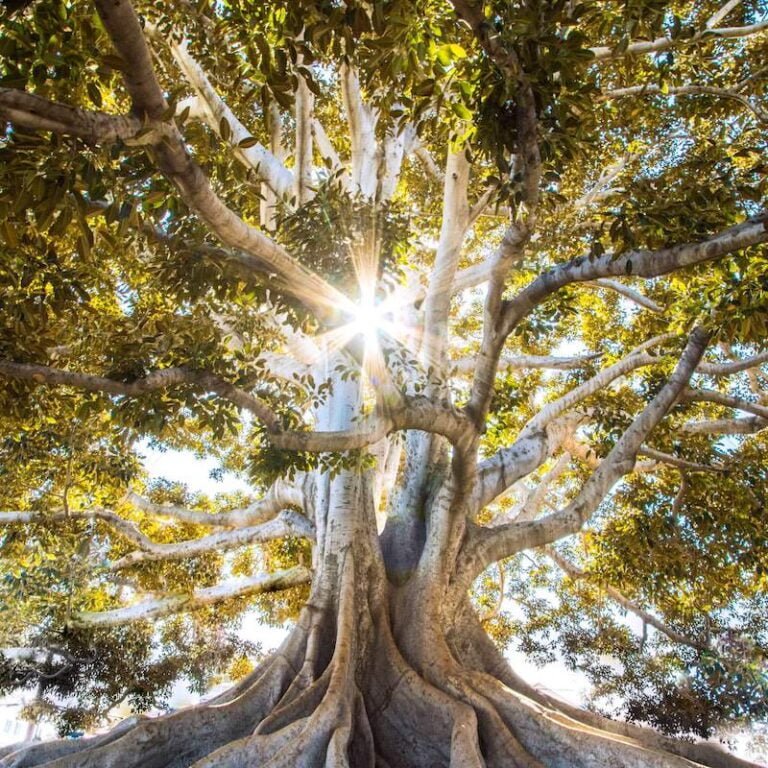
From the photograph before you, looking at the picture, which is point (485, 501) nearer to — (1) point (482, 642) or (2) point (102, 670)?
(1) point (482, 642)

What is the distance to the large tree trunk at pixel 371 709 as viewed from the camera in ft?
11.5

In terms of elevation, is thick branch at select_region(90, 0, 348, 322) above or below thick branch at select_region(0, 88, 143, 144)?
above

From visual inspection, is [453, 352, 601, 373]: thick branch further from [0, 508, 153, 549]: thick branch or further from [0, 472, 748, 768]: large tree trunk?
[0, 508, 153, 549]: thick branch

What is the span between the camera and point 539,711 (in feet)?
12.9

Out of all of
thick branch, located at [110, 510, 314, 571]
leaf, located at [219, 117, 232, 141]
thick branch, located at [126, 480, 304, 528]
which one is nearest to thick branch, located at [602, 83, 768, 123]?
leaf, located at [219, 117, 232, 141]

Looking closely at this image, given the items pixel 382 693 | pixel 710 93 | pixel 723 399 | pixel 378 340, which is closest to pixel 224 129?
pixel 378 340

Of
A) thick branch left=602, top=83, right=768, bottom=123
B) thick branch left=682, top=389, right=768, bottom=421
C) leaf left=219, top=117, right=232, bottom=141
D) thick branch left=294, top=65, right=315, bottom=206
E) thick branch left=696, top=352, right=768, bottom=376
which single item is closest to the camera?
leaf left=219, top=117, right=232, bottom=141

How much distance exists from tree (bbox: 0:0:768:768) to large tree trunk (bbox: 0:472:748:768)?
0.08 ft

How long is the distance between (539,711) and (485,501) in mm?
2052

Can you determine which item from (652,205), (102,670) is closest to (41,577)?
(102,670)

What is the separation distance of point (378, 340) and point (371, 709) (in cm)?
284

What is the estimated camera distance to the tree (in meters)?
→ 2.41

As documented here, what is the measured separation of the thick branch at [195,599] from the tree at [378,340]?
6 cm

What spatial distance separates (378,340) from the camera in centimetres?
370
